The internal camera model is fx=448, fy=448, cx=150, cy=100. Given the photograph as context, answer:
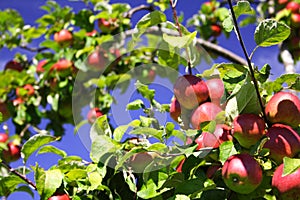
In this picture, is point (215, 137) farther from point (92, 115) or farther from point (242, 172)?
point (92, 115)

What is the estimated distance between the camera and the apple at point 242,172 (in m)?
0.60

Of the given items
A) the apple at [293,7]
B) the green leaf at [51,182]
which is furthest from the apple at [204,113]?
the apple at [293,7]

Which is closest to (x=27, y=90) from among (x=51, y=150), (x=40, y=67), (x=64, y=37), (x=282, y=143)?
(x=40, y=67)

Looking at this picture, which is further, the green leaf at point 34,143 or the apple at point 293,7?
the apple at point 293,7

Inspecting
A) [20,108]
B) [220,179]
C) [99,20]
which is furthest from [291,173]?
[20,108]

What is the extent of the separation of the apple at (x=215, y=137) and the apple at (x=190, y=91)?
0.06 meters

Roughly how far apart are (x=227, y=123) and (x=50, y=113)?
2177 millimetres

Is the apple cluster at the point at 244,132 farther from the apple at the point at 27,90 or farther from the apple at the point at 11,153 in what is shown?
the apple at the point at 27,90

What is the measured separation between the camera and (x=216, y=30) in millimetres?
3094

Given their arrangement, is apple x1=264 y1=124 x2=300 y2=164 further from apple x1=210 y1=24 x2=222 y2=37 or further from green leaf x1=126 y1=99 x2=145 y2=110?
apple x1=210 y1=24 x2=222 y2=37

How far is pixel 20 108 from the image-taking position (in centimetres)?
260

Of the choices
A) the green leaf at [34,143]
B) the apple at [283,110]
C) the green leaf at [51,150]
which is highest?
the green leaf at [34,143]

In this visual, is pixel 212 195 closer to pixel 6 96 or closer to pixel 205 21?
pixel 6 96

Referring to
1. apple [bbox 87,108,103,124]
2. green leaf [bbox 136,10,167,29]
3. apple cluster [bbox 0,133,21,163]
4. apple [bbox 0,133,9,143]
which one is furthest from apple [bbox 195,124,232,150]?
apple [bbox 0,133,9,143]
